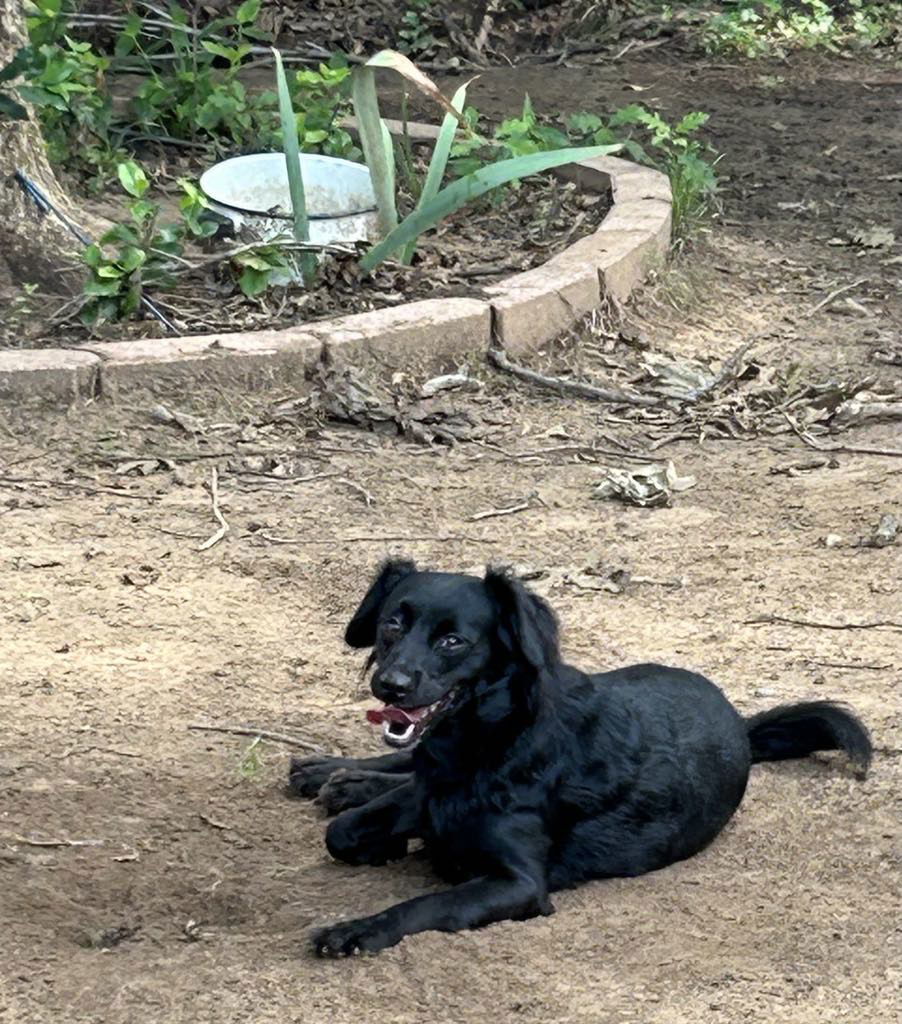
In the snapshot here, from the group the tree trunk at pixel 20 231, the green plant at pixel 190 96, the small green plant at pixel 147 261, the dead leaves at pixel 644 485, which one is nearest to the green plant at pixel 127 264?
the small green plant at pixel 147 261

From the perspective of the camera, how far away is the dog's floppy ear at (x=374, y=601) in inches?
141

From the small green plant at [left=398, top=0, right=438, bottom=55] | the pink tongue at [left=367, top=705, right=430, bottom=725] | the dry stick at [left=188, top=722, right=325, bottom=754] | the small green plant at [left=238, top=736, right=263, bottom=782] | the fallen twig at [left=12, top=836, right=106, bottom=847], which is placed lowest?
the small green plant at [left=398, top=0, right=438, bottom=55]

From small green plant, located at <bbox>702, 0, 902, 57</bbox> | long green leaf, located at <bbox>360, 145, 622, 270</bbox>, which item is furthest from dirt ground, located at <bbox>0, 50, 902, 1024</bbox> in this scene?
small green plant, located at <bbox>702, 0, 902, 57</bbox>

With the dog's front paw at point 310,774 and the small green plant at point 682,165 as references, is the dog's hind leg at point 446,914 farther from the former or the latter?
the small green plant at point 682,165

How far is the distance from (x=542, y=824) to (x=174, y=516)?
2.12 m

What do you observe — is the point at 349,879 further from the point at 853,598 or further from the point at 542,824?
the point at 853,598

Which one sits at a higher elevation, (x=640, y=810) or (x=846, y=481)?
(x=640, y=810)

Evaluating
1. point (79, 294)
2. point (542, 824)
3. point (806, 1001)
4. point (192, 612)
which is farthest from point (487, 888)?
point (79, 294)

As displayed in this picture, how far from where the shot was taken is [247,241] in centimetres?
664

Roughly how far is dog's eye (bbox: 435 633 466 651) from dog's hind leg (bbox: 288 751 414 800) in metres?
0.58

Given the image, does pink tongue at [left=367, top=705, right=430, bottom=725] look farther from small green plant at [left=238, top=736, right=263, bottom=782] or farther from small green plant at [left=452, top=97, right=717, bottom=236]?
small green plant at [left=452, top=97, right=717, bottom=236]

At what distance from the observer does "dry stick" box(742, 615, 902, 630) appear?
4.58 m

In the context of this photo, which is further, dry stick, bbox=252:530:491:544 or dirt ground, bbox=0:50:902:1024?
dry stick, bbox=252:530:491:544

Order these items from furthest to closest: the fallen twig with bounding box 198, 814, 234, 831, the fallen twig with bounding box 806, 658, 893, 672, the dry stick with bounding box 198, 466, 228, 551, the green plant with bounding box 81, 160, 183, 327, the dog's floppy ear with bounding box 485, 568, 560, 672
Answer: the green plant with bounding box 81, 160, 183, 327
the dry stick with bounding box 198, 466, 228, 551
the fallen twig with bounding box 806, 658, 893, 672
the fallen twig with bounding box 198, 814, 234, 831
the dog's floppy ear with bounding box 485, 568, 560, 672
